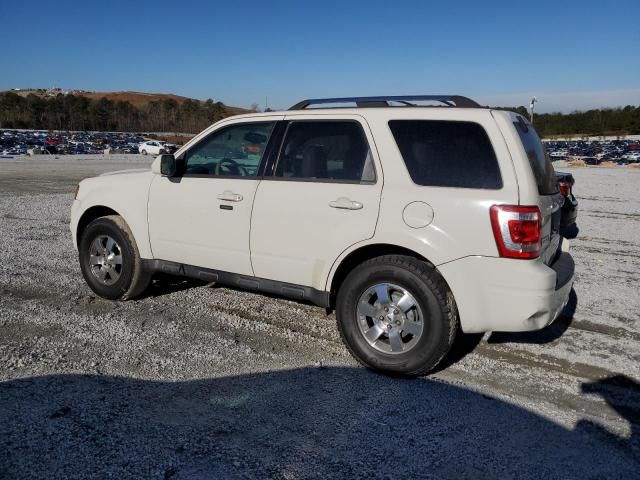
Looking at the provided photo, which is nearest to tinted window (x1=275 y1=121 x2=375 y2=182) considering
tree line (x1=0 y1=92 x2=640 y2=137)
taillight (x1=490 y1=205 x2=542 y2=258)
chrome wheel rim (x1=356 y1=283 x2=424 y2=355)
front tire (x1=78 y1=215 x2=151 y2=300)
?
chrome wheel rim (x1=356 y1=283 x2=424 y2=355)

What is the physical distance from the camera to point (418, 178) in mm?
3998

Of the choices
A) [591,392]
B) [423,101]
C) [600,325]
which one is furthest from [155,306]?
[600,325]

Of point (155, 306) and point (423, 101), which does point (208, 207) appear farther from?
point (423, 101)

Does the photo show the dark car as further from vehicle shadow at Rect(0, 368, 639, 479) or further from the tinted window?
the tinted window

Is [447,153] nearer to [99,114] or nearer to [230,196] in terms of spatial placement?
[230,196]

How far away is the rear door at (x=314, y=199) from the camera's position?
416cm

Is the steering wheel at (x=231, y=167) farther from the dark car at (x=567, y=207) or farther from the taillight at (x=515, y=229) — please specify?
the dark car at (x=567, y=207)

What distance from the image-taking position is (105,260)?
5.61 meters

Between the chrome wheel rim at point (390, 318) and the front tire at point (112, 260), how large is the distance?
8.06 feet

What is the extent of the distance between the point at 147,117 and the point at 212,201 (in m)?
141

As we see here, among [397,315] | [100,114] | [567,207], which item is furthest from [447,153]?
[100,114]

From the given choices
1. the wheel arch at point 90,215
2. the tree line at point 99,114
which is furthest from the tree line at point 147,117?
the wheel arch at point 90,215

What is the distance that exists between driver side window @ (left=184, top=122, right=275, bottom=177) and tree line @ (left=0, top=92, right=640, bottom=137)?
351 feet

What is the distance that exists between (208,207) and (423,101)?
203cm
